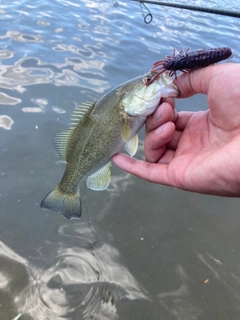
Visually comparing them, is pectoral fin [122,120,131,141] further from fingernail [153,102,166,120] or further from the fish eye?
the fish eye

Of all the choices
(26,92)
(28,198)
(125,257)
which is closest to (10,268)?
(28,198)

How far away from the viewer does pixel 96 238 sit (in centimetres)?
367

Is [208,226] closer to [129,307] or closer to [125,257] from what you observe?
[125,257]

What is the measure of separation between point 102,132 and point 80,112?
11.1 inches

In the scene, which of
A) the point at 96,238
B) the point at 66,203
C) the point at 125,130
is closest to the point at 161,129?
the point at 125,130

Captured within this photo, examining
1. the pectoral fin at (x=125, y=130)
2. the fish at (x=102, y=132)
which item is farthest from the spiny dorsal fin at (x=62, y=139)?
the pectoral fin at (x=125, y=130)

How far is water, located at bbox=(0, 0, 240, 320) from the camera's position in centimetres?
312

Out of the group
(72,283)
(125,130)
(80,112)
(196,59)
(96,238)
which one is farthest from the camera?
(96,238)

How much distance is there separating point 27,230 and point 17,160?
1164 millimetres

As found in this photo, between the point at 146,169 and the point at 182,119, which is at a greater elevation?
the point at 182,119

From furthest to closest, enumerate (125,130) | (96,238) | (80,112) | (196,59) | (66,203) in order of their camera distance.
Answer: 1. (96,238)
2. (66,203)
3. (80,112)
4. (125,130)
5. (196,59)

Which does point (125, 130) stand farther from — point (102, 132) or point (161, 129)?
point (161, 129)

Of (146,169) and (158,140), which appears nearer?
(158,140)

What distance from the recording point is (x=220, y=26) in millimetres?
10867
